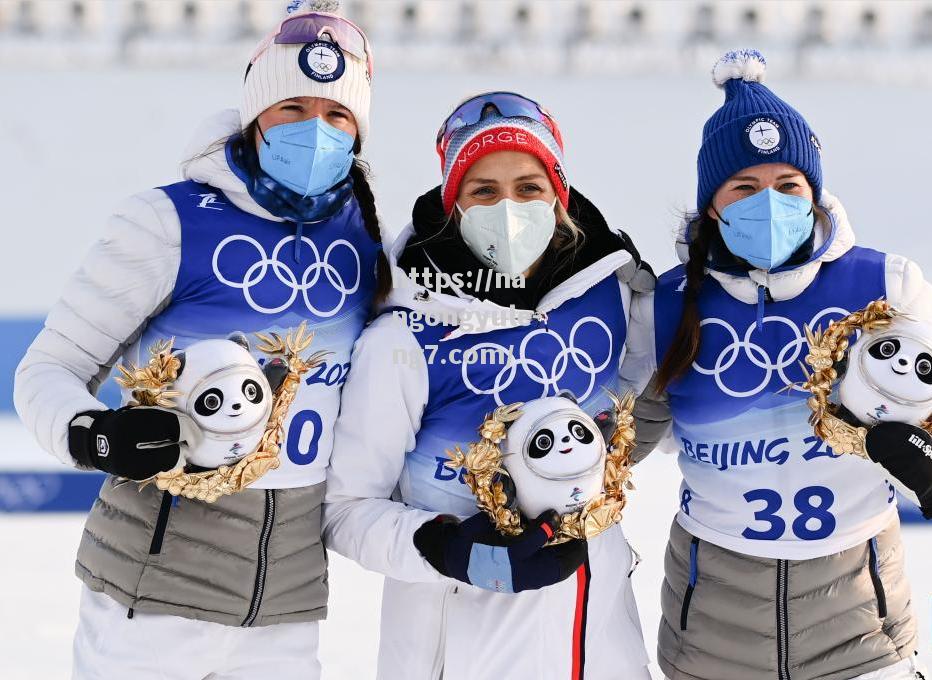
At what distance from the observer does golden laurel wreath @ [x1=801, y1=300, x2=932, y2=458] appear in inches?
61.4

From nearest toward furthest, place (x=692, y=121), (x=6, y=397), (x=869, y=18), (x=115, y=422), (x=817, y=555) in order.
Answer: (x=115, y=422)
(x=817, y=555)
(x=6, y=397)
(x=692, y=121)
(x=869, y=18)

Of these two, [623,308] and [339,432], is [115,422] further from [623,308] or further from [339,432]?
[623,308]

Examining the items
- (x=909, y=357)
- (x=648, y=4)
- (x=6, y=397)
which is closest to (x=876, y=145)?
(x=648, y=4)

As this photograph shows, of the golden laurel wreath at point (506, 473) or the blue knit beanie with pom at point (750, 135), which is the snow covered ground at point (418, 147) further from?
the golden laurel wreath at point (506, 473)

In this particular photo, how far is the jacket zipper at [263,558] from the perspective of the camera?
1.74m

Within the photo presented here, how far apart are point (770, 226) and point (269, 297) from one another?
0.81m

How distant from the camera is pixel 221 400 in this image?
1.47 m

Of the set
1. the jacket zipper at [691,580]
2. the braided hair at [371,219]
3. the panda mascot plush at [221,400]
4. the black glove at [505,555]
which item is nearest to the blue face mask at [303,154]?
the braided hair at [371,219]

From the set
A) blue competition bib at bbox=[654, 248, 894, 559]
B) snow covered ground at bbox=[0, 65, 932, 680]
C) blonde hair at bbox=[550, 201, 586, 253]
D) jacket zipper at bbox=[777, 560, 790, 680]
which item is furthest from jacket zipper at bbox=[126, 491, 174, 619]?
snow covered ground at bbox=[0, 65, 932, 680]

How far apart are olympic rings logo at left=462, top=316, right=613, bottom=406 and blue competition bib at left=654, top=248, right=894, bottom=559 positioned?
179 mm

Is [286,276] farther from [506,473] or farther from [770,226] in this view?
[770,226]

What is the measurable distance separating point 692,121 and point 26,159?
3.08 m

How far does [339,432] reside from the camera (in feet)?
5.88

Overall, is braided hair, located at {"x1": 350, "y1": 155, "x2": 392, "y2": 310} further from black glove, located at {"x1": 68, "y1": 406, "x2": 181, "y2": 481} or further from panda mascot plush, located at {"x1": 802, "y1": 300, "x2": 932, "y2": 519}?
panda mascot plush, located at {"x1": 802, "y1": 300, "x2": 932, "y2": 519}
